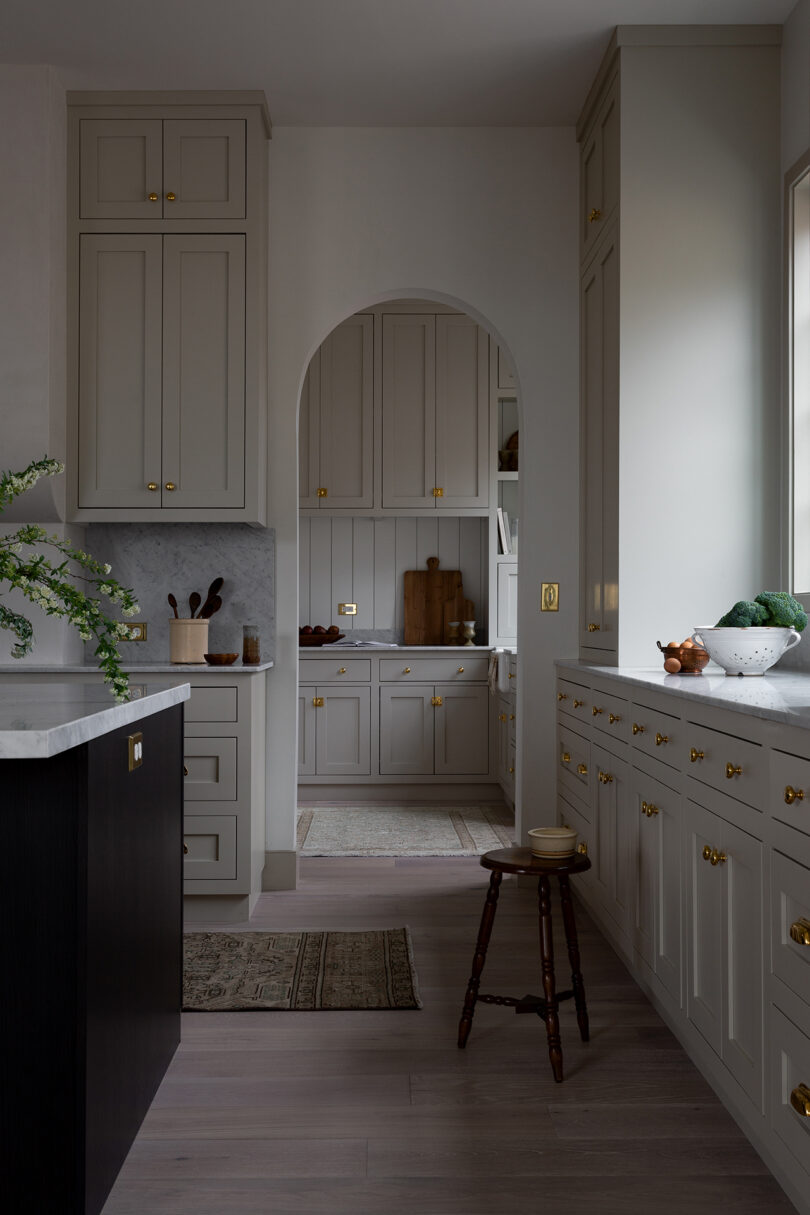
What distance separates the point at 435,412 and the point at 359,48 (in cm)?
287

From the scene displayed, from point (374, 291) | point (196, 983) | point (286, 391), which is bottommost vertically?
point (196, 983)

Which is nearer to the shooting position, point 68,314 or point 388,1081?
point 388,1081

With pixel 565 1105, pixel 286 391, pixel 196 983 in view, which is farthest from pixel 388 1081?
pixel 286 391

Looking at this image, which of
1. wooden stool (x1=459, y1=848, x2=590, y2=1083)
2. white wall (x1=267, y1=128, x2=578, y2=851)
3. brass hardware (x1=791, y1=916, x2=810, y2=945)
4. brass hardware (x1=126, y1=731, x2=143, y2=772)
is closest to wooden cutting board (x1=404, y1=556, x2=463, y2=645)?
white wall (x1=267, y1=128, x2=578, y2=851)

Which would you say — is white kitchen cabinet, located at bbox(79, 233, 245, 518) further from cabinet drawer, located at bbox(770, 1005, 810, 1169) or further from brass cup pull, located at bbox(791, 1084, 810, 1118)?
brass cup pull, located at bbox(791, 1084, 810, 1118)

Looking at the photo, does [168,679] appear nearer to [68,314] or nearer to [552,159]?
[68,314]

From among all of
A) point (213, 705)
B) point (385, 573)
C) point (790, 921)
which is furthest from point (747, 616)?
point (385, 573)

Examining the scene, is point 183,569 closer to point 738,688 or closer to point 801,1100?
point 738,688

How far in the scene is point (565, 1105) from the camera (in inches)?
94.0

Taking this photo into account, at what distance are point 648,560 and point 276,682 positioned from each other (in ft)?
5.25

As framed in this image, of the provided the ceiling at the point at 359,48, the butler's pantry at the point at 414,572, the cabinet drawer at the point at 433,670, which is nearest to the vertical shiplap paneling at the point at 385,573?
the butler's pantry at the point at 414,572

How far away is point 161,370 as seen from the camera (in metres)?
4.11

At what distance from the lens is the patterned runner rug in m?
3.07

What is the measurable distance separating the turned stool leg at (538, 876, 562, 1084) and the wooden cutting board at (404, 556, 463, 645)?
14.1 ft
